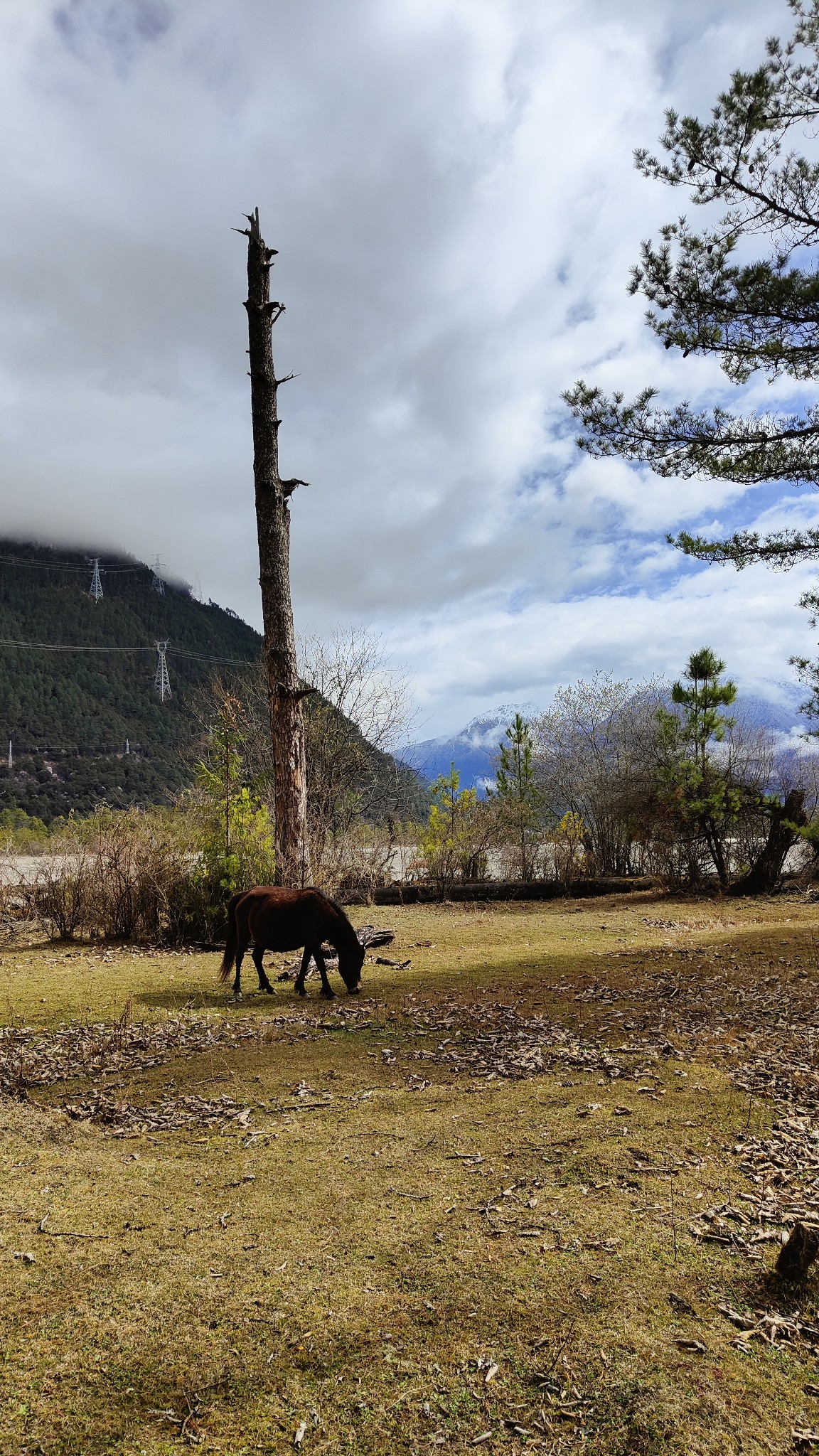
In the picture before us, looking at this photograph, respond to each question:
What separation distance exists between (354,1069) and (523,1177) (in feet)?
6.41

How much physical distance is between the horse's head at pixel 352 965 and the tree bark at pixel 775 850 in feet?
40.6

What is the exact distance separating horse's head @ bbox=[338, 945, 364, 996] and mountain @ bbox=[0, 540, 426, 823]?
4256 centimetres

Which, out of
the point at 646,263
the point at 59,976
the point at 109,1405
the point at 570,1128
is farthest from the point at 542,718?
the point at 109,1405

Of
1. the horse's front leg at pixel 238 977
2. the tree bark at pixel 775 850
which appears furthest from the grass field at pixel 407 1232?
the tree bark at pixel 775 850

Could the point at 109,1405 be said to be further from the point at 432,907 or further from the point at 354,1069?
the point at 432,907

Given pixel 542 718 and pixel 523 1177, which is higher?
pixel 542 718

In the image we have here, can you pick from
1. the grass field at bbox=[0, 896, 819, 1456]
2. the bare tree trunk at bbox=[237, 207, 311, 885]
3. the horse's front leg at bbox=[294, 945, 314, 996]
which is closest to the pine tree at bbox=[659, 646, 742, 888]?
the bare tree trunk at bbox=[237, 207, 311, 885]

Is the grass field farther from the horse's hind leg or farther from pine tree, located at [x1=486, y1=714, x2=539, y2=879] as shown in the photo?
pine tree, located at [x1=486, y1=714, x2=539, y2=879]

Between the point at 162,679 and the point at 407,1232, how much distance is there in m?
97.9

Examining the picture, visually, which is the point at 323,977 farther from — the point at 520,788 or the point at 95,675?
the point at 95,675

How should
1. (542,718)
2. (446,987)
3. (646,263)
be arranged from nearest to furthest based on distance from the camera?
(446,987), (646,263), (542,718)

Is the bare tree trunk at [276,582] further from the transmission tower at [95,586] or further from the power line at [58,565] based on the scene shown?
the power line at [58,565]

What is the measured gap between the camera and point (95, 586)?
120 m

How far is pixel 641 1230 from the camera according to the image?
10.1 feet
